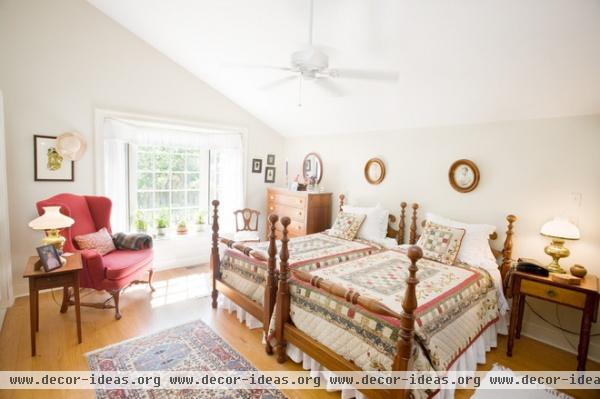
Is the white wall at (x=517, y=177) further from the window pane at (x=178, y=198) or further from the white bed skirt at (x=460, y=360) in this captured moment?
the window pane at (x=178, y=198)

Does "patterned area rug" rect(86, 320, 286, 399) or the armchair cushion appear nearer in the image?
"patterned area rug" rect(86, 320, 286, 399)

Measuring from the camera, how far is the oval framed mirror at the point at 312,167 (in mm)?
4789

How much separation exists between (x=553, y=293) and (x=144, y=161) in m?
4.70

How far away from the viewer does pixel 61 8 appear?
328cm

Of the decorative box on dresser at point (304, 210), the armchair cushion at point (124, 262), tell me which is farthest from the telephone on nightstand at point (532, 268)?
the armchair cushion at point (124, 262)

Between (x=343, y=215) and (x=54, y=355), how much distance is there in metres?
3.11

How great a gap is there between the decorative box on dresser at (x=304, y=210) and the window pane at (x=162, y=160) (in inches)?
67.0

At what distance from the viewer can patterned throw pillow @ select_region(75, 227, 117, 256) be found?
303cm

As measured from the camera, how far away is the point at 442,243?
9.62 ft

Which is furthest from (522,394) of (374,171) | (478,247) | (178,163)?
(178,163)

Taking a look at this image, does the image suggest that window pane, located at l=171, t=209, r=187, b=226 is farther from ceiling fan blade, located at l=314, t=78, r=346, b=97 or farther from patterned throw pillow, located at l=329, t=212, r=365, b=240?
ceiling fan blade, located at l=314, t=78, r=346, b=97

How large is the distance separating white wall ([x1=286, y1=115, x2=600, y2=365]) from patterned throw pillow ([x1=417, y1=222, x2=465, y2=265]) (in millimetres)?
445

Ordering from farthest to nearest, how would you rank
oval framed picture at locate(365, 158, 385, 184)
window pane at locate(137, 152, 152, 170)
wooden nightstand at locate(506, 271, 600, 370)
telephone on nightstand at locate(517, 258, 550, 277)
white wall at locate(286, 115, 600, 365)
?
1. window pane at locate(137, 152, 152, 170)
2. oval framed picture at locate(365, 158, 385, 184)
3. white wall at locate(286, 115, 600, 365)
4. telephone on nightstand at locate(517, 258, 550, 277)
5. wooden nightstand at locate(506, 271, 600, 370)

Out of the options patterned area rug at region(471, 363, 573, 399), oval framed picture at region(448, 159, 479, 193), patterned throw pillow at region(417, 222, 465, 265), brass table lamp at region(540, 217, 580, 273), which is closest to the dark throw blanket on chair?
patterned throw pillow at region(417, 222, 465, 265)
